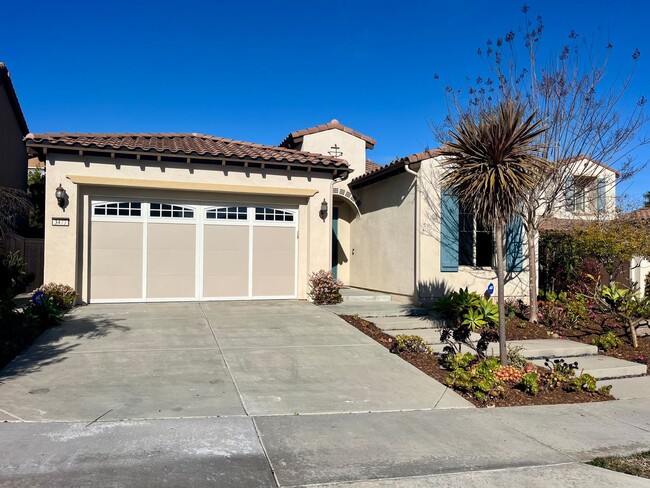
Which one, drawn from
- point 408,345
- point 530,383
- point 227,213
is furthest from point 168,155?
point 530,383

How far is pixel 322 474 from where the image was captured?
4078 millimetres

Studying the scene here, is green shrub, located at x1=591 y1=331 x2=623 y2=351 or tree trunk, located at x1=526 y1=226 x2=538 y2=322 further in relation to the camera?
tree trunk, located at x1=526 y1=226 x2=538 y2=322

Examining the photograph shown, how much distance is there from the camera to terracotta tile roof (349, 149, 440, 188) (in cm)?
1191

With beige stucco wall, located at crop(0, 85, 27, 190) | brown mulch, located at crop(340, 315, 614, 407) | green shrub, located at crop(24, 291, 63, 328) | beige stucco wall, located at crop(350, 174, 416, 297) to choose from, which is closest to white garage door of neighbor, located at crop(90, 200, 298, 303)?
green shrub, located at crop(24, 291, 63, 328)

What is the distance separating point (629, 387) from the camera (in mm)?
7375

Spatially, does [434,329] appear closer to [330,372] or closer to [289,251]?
[330,372]

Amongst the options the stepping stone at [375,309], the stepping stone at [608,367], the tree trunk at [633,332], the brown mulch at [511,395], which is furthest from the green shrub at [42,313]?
the tree trunk at [633,332]

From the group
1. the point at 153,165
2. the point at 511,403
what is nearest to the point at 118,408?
the point at 511,403

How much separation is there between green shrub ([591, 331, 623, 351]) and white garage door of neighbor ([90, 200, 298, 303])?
22.9ft

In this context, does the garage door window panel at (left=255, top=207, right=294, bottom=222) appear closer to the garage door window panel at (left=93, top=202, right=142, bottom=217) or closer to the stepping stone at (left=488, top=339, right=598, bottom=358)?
the garage door window panel at (left=93, top=202, right=142, bottom=217)

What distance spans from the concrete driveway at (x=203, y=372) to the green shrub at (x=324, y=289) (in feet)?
5.92

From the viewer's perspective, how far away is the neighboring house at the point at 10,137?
1479cm

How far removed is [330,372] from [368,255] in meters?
7.62

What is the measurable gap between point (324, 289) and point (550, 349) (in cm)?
519
